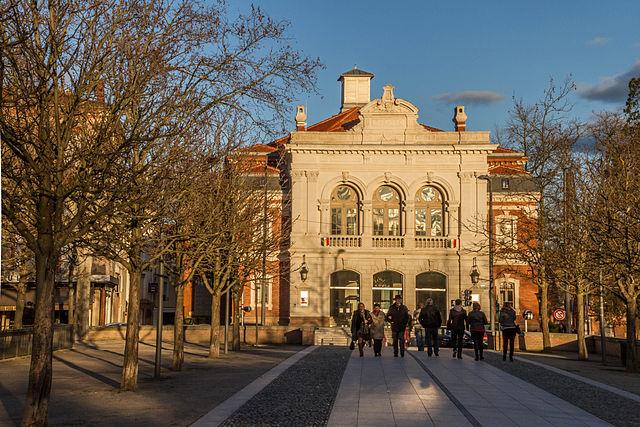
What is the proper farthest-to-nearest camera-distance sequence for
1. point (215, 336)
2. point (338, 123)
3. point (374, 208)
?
point (338, 123), point (374, 208), point (215, 336)

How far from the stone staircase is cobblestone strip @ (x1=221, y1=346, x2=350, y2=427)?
22.0 metres

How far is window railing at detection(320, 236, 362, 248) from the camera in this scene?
173 ft

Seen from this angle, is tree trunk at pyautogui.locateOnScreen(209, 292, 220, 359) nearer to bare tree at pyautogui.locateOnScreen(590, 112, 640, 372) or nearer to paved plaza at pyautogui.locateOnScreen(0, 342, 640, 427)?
paved plaza at pyautogui.locateOnScreen(0, 342, 640, 427)

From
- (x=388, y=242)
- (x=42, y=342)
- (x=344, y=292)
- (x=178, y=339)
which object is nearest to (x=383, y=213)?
(x=388, y=242)

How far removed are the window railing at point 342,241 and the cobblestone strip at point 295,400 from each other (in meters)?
30.3

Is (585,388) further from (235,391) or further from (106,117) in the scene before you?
(106,117)

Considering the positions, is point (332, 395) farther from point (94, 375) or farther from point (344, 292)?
point (344, 292)

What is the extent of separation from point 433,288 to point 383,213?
231 inches

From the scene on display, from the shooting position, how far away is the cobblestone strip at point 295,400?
39.3ft

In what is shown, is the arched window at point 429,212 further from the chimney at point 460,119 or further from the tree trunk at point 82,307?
the tree trunk at point 82,307

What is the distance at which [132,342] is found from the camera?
1653cm

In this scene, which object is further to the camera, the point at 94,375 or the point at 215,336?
the point at 215,336

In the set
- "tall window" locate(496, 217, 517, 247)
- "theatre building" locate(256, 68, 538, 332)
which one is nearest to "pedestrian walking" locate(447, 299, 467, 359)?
"tall window" locate(496, 217, 517, 247)

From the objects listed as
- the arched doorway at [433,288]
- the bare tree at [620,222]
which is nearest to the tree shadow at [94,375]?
the bare tree at [620,222]
